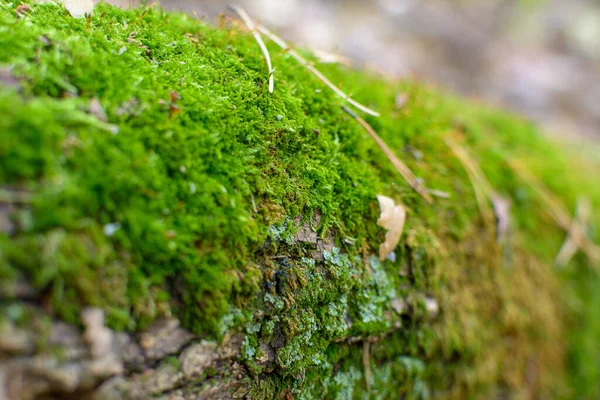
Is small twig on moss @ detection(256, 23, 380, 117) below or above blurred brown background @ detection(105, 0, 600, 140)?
above

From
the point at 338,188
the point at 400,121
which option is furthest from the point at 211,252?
the point at 400,121

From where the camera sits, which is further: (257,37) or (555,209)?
(555,209)

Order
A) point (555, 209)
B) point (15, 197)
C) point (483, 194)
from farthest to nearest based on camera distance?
point (555, 209), point (483, 194), point (15, 197)

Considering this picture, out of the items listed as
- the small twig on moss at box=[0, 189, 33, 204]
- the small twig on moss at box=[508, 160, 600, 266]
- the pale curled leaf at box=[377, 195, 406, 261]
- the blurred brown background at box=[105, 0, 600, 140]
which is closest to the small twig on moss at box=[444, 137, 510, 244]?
the small twig on moss at box=[508, 160, 600, 266]

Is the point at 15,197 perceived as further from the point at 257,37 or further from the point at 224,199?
the point at 257,37

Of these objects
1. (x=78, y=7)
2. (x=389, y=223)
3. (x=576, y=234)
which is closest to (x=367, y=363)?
(x=389, y=223)

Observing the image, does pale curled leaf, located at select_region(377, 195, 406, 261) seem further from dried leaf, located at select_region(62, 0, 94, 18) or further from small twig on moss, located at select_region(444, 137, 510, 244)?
dried leaf, located at select_region(62, 0, 94, 18)

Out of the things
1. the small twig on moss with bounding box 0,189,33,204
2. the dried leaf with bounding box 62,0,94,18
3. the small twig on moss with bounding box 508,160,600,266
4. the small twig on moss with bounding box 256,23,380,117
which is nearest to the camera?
the small twig on moss with bounding box 0,189,33,204
